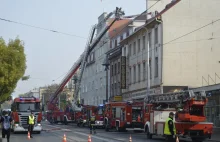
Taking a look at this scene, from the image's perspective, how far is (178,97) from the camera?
92.7 feet

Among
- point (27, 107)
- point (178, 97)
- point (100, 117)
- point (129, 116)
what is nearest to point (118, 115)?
point (129, 116)

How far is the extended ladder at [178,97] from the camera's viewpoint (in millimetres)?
26492

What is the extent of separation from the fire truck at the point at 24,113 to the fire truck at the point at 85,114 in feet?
49.7

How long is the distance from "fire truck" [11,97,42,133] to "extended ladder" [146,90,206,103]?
30.4 ft

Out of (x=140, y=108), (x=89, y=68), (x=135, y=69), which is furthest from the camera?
(x=89, y=68)

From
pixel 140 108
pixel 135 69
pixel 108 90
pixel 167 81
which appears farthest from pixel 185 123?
pixel 108 90

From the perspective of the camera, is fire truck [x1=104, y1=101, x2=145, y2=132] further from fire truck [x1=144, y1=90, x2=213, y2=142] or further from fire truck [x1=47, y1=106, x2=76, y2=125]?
fire truck [x1=47, y1=106, x2=76, y2=125]

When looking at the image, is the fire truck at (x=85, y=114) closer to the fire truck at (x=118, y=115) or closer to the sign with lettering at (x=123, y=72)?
the fire truck at (x=118, y=115)

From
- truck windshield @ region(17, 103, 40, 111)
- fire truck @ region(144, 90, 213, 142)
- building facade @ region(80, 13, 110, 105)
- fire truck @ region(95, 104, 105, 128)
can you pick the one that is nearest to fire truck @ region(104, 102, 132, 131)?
fire truck @ region(95, 104, 105, 128)

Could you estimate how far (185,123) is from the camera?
26.5 metres

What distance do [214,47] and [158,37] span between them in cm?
611

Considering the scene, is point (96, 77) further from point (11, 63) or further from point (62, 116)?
point (11, 63)

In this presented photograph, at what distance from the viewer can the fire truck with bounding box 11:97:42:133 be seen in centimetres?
3597

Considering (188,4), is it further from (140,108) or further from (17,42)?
(17,42)
